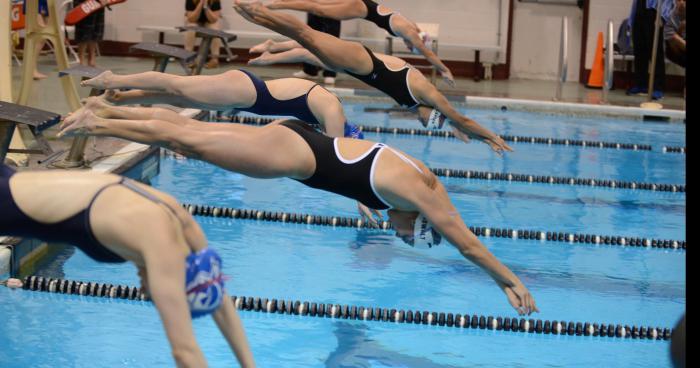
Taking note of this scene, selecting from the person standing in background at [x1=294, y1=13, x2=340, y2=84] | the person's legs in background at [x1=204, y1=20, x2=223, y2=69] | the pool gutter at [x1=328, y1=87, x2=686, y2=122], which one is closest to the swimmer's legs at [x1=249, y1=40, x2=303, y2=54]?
the pool gutter at [x1=328, y1=87, x2=686, y2=122]

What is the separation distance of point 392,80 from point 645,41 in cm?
854

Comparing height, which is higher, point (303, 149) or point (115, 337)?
point (303, 149)

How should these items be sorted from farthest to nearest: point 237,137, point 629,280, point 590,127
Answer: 1. point 590,127
2. point 629,280
3. point 237,137

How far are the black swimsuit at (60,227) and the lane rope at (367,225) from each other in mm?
3621

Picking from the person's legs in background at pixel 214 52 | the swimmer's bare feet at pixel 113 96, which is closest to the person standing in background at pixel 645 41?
the person's legs in background at pixel 214 52

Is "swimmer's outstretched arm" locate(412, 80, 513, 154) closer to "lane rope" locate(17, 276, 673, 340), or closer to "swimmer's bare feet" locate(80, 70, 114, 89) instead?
"lane rope" locate(17, 276, 673, 340)

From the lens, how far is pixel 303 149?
4.56 m

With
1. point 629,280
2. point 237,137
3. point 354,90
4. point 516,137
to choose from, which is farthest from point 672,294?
point 354,90

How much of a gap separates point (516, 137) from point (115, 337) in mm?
6581

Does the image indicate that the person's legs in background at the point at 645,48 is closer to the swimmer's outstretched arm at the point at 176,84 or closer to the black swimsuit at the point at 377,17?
the black swimsuit at the point at 377,17

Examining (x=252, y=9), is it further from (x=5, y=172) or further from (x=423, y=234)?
(x=5, y=172)

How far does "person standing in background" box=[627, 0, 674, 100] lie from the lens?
1373 cm

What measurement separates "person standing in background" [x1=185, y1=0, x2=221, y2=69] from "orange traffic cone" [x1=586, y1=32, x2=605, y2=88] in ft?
18.8

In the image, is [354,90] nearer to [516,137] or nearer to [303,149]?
[516,137]
